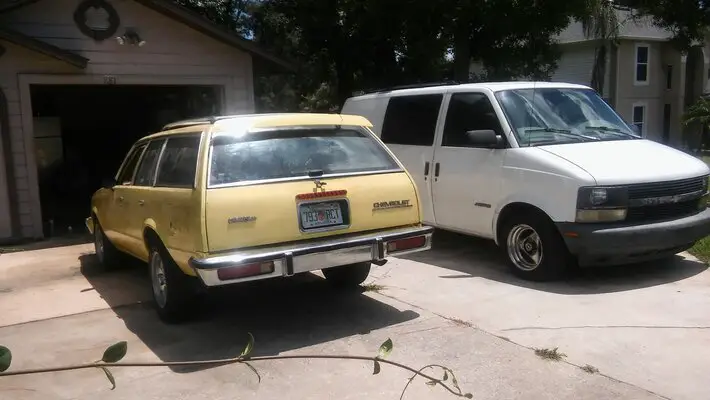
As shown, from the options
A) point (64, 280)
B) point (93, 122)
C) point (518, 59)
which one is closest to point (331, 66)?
point (518, 59)

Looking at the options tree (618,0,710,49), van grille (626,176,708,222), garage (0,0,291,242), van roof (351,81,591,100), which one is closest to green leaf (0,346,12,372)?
van grille (626,176,708,222)

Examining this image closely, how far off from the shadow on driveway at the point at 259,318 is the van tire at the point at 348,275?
5.4 inches

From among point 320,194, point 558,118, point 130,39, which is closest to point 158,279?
point 320,194

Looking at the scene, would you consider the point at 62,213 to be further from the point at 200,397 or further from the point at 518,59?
the point at 518,59

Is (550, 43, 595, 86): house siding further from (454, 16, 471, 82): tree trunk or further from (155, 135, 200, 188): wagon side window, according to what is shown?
(155, 135, 200, 188): wagon side window

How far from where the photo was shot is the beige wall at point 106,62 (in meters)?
9.95

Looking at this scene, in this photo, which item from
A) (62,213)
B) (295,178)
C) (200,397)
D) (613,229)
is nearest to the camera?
(200,397)

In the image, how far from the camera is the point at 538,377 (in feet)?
14.4

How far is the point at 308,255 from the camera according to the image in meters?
5.05

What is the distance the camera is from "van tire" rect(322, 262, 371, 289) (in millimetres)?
6594

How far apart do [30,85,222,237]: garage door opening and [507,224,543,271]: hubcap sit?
8.06m

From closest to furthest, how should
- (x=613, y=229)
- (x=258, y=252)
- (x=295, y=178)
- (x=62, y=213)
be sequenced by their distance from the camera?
(x=258, y=252)
(x=295, y=178)
(x=613, y=229)
(x=62, y=213)

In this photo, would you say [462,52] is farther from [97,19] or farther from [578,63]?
[578,63]

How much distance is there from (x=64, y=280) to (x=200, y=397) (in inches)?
164
